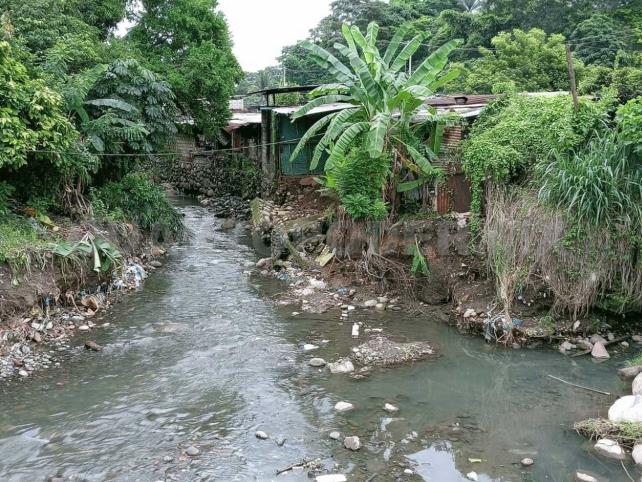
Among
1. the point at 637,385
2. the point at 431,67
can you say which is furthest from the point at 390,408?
the point at 431,67

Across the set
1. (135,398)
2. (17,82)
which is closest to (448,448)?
(135,398)

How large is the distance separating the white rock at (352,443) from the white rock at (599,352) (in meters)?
3.92

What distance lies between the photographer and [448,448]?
18.5 feet

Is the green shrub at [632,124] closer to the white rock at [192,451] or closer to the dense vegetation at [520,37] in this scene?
the dense vegetation at [520,37]

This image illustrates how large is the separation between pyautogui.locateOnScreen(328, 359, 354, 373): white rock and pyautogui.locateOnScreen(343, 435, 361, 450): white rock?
1.69m

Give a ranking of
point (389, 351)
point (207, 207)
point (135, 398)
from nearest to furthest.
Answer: point (135, 398) → point (389, 351) → point (207, 207)

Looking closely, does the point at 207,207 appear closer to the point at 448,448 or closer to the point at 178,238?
the point at 178,238

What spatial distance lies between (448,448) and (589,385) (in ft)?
7.90

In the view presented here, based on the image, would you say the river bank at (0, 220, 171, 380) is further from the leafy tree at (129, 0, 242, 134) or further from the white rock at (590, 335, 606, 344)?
the white rock at (590, 335, 606, 344)

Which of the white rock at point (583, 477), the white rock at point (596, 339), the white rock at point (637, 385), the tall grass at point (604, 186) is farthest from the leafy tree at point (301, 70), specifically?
the white rock at point (583, 477)

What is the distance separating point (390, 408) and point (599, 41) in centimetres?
1833

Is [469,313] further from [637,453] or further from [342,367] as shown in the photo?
[637,453]

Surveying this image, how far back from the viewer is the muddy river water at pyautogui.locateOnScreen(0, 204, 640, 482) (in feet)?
17.4

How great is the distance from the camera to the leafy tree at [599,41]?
19.2 metres
